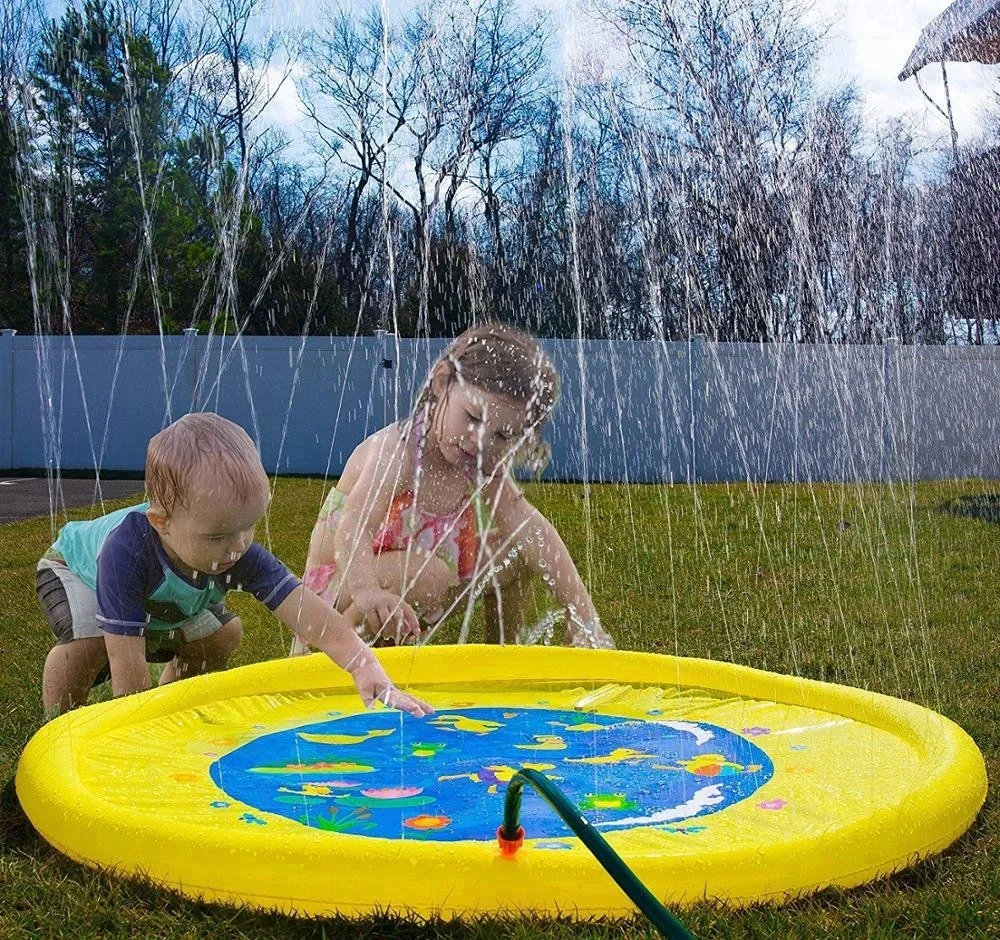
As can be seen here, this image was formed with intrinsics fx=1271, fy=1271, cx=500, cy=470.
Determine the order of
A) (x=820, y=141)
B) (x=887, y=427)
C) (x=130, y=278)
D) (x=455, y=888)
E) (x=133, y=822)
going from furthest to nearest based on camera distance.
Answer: (x=130, y=278) < (x=887, y=427) < (x=820, y=141) < (x=133, y=822) < (x=455, y=888)

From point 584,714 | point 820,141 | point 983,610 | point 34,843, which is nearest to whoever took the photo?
point 34,843

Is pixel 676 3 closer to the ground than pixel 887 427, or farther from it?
farther from it

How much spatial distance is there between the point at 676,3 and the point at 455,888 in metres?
11.7

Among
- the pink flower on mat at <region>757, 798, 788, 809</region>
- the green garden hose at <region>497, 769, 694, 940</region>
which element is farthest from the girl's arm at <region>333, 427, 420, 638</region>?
the green garden hose at <region>497, 769, 694, 940</region>

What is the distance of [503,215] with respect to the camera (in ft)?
40.3

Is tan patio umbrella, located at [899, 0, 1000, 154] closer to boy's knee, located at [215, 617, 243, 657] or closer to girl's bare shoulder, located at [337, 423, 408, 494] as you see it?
girl's bare shoulder, located at [337, 423, 408, 494]

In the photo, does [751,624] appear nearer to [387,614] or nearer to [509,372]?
[509,372]

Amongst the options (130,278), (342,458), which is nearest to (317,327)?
(342,458)

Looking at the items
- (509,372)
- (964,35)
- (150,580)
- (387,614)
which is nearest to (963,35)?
(964,35)

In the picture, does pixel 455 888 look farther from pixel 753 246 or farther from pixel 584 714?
pixel 753 246

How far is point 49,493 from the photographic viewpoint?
11.5 m

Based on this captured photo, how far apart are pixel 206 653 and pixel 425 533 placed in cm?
74

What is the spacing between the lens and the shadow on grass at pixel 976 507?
356 inches

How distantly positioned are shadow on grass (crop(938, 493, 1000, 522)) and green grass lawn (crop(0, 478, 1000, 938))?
0.06 m
